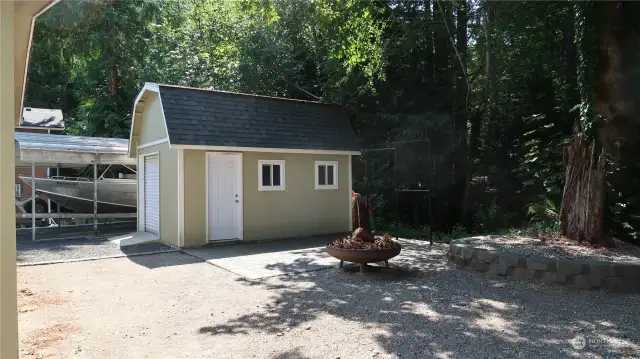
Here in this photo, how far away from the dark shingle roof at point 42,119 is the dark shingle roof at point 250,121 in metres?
14.0

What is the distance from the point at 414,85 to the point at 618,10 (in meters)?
6.86

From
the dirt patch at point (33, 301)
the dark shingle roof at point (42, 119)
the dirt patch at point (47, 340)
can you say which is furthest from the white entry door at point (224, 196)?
the dark shingle roof at point (42, 119)

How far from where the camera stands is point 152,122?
1200cm

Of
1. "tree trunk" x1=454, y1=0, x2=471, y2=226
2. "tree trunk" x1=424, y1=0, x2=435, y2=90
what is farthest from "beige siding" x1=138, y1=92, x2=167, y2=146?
"tree trunk" x1=454, y1=0, x2=471, y2=226

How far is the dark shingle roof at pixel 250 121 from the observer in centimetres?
1049

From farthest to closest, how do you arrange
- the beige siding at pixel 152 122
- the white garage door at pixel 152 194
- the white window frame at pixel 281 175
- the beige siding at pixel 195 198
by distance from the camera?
the white garage door at pixel 152 194 → the white window frame at pixel 281 175 → the beige siding at pixel 152 122 → the beige siding at pixel 195 198

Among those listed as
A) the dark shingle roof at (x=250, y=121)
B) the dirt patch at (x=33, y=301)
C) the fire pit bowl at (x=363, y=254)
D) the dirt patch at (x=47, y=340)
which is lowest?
the dirt patch at (x=33, y=301)

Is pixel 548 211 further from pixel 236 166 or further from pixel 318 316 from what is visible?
pixel 236 166

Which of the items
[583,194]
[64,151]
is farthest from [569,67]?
[64,151]

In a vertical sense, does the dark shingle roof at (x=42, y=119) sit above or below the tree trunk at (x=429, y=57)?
below

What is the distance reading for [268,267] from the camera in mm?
8336

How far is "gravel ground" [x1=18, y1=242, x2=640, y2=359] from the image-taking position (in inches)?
171

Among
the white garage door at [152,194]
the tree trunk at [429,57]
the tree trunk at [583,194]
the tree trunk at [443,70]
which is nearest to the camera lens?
the tree trunk at [583,194]

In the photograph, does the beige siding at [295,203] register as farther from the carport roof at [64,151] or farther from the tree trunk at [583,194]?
the tree trunk at [583,194]
